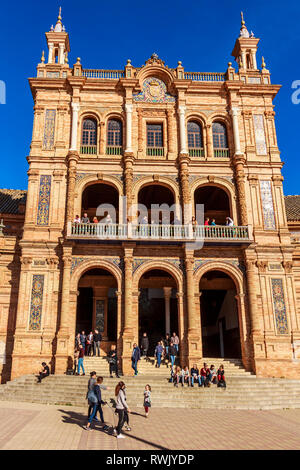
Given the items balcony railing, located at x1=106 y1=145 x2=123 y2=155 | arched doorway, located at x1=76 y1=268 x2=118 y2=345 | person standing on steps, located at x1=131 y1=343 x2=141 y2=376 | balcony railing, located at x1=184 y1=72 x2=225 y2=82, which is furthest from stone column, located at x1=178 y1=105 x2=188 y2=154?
person standing on steps, located at x1=131 y1=343 x2=141 y2=376

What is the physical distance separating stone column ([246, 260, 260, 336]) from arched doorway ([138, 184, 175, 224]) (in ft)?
20.5

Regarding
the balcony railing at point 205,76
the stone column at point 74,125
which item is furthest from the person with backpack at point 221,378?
the balcony railing at point 205,76

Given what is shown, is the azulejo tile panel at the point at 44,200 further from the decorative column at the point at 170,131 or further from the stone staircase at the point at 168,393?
the stone staircase at the point at 168,393

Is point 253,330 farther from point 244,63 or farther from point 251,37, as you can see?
point 251,37

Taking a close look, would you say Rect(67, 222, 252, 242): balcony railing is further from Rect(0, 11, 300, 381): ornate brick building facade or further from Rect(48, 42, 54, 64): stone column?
Rect(48, 42, 54, 64): stone column

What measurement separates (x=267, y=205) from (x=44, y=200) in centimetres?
1318

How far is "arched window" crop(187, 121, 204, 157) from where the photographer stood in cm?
2445

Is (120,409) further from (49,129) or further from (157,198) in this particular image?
(49,129)

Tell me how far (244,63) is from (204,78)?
3.36m

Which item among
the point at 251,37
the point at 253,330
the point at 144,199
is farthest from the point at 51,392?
the point at 251,37

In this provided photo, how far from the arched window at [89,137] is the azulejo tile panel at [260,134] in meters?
10.3

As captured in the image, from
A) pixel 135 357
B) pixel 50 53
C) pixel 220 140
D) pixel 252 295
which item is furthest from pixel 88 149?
pixel 252 295

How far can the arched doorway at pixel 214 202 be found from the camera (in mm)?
26031

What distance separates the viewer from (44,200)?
73.7 feet
